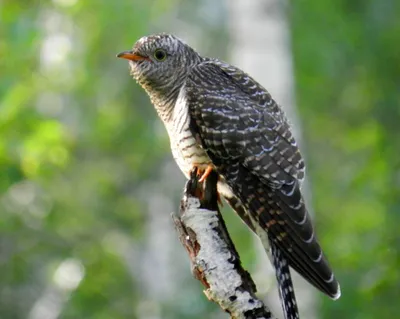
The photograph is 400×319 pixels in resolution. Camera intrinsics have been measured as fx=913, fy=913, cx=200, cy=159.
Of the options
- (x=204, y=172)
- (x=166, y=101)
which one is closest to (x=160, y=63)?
(x=166, y=101)

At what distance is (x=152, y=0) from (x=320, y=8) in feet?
8.56

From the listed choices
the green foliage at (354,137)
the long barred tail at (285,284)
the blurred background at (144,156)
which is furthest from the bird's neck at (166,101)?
the green foliage at (354,137)

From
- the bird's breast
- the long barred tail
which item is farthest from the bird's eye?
the long barred tail

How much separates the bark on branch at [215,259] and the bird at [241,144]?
34cm

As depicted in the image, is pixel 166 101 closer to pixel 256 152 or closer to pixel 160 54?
pixel 160 54

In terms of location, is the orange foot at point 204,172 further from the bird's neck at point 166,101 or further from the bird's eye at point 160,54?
the bird's eye at point 160,54

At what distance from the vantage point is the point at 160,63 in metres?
5.53

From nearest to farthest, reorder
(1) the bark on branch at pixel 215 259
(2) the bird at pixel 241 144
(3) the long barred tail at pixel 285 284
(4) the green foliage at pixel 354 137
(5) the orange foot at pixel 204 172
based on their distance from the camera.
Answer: (1) the bark on branch at pixel 215 259 → (3) the long barred tail at pixel 285 284 → (2) the bird at pixel 241 144 → (5) the orange foot at pixel 204 172 → (4) the green foliage at pixel 354 137

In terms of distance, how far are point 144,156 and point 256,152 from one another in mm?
6769

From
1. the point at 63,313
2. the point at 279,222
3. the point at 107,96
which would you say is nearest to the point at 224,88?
the point at 279,222

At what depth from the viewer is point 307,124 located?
45.3 ft

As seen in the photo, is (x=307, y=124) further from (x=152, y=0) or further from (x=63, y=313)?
(x=63, y=313)

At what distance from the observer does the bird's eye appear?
18.2 feet

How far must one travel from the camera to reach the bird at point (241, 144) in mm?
4617
